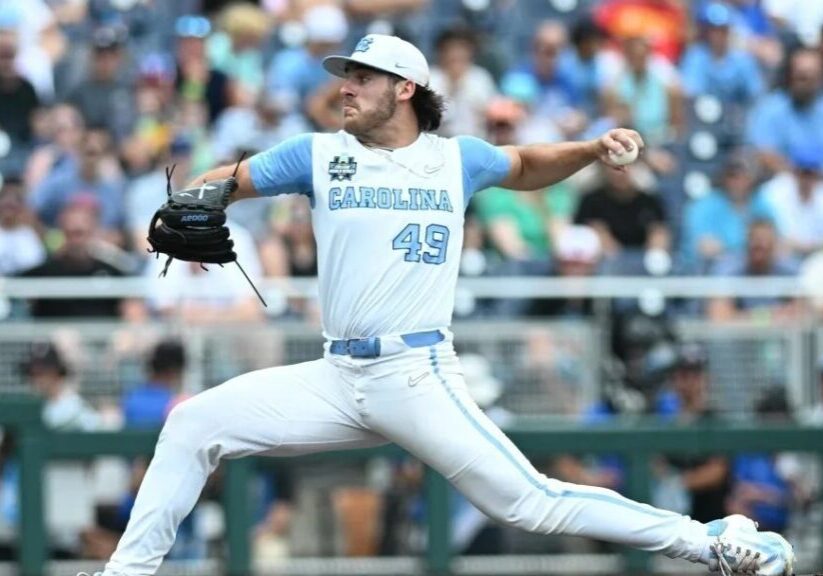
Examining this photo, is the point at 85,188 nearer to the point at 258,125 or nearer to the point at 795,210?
the point at 258,125

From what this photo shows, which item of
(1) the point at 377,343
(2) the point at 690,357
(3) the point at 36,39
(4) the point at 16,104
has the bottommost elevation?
(2) the point at 690,357

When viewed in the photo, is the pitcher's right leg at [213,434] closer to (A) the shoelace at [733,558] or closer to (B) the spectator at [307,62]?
(A) the shoelace at [733,558]

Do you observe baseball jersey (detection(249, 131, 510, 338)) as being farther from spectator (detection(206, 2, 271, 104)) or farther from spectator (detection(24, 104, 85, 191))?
spectator (detection(206, 2, 271, 104))

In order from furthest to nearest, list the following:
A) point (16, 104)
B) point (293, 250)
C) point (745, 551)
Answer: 1. point (16, 104)
2. point (293, 250)
3. point (745, 551)

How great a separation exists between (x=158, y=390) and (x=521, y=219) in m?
3.00

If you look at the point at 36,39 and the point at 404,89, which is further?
the point at 36,39

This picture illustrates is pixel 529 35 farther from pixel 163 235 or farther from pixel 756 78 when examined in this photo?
pixel 163 235

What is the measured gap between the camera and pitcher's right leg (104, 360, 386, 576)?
628 cm

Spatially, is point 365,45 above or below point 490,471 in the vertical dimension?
above

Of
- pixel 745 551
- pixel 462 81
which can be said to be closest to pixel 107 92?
pixel 462 81

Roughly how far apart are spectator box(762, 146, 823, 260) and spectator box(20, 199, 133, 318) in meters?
4.71

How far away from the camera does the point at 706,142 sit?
44.7ft

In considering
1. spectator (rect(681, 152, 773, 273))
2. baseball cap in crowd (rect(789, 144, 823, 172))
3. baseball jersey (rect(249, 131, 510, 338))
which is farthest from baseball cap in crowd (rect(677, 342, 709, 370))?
baseball jersey (rect(249, 131, 510, 338))

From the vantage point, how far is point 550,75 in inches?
540
